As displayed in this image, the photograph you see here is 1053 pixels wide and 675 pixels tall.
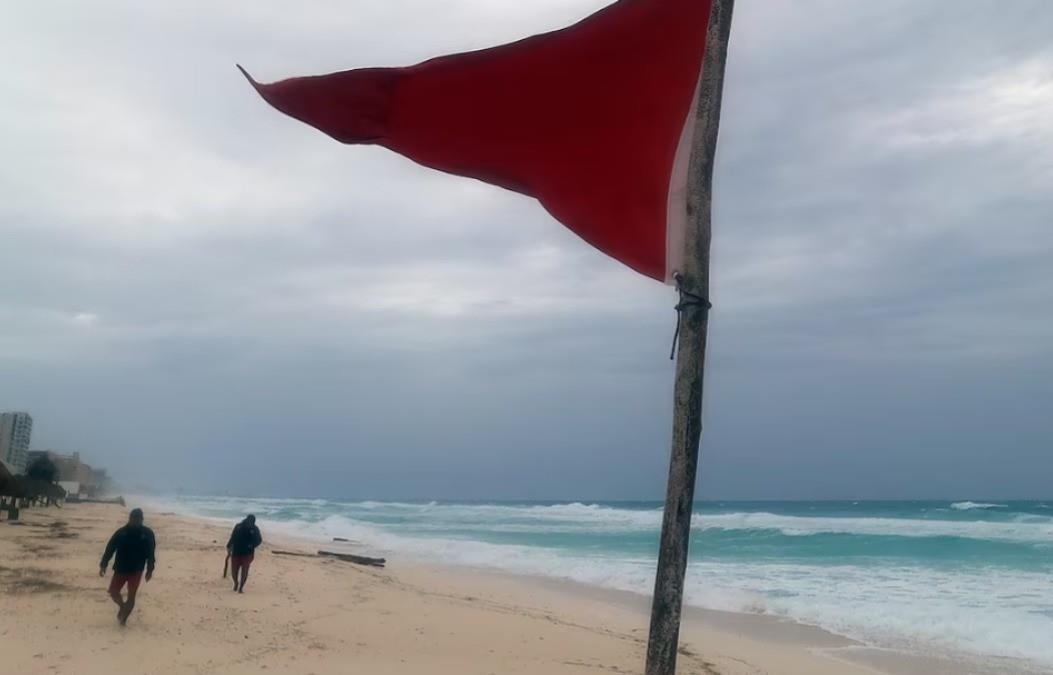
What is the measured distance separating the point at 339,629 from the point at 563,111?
10.4 meters

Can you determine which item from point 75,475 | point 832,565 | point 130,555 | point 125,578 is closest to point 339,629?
point 125,578

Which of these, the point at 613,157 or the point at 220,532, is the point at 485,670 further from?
the point at 220,532

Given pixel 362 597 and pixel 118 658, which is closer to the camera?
pixel 118 658

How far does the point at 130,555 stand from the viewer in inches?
437

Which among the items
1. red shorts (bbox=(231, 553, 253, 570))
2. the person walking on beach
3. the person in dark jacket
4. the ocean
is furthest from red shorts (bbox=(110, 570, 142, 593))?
the ocean

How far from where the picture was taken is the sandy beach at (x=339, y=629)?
402 inches

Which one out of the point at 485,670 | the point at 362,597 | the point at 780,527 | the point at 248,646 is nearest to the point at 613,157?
the point at 485,670

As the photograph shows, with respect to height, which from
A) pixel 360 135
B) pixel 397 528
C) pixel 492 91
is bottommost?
pixel 397 528

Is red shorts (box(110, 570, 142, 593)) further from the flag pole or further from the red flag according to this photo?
the flag pole

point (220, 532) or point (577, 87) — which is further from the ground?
point (577, 87)

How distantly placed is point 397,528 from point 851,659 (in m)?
35.6

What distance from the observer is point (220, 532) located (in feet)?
100

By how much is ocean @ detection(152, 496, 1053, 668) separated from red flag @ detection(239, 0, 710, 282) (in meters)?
12.8

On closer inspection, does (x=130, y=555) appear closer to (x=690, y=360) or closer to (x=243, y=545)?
(x=243, y=545)
